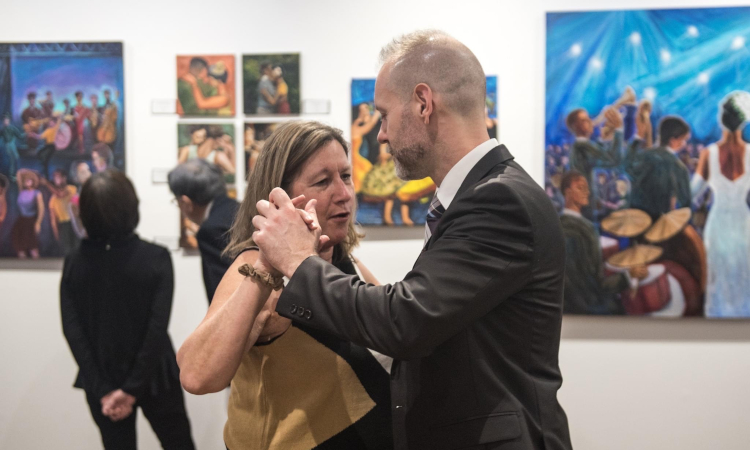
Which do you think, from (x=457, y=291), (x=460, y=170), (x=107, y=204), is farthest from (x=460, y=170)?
(x=107, y=204)

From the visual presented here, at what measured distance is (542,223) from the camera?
1.52m

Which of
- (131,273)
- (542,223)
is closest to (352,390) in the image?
(542,223)

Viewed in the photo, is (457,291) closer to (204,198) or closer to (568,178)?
(204,198)

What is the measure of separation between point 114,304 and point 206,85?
4.71 ft

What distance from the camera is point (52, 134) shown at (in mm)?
3879

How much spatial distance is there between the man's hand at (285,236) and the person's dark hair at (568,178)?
235 cm

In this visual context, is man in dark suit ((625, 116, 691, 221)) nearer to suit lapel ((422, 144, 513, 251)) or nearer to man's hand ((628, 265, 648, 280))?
man's hand ((628, 265, 648, 280))

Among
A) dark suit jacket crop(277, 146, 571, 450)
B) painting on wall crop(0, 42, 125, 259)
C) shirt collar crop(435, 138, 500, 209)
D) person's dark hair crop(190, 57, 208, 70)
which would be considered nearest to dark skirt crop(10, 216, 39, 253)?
painting on wall crop(0, 42, 125, 259)

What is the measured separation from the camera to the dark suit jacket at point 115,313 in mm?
3045

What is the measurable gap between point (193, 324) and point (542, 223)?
114 inches

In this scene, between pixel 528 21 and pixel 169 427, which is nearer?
pixel 169 427

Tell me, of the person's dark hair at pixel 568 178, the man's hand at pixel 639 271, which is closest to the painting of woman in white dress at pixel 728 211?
the man's hand at pixel 639 271

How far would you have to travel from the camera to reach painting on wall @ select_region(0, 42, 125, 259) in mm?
3842

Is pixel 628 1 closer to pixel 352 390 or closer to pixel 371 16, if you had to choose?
pixel 371 16
